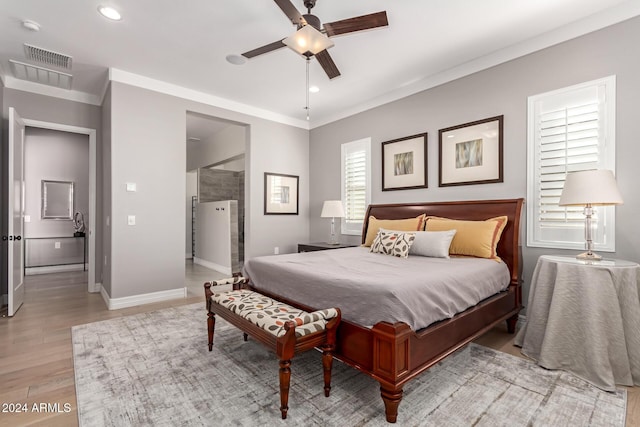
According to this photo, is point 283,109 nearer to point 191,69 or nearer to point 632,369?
point 191,69

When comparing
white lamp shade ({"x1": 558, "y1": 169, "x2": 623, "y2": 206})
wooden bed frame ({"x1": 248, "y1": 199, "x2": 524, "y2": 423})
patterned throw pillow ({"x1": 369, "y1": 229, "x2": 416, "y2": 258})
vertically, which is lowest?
wooden bed frame ({"x1": 248, "y1": 199, "x2": 524, "y2": 423})

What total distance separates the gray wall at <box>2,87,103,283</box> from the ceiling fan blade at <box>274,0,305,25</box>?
387cm

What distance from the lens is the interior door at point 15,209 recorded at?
11.1 feet

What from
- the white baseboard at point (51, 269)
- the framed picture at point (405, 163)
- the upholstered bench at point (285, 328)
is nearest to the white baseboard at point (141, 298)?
the upholstered bench at point (285, 328)

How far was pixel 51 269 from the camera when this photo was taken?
6.02 meters

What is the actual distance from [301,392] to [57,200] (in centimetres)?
677

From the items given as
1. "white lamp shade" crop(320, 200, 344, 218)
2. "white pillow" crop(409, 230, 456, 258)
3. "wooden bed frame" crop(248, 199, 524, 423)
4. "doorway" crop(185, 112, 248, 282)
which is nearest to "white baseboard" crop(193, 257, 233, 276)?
"doorway" crop(185, 112, 248, 282)

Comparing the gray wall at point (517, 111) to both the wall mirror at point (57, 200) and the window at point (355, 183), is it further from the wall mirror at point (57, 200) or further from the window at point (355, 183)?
the wall mirror at point (57, 200)

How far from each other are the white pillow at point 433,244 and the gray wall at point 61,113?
441 centimetres

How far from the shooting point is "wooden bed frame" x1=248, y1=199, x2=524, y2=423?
1650 millimetres

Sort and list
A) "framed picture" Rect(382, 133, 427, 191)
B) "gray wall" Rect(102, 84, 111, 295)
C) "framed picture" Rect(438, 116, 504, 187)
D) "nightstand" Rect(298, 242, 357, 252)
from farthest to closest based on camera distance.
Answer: "nightstand" Rect(298, 242, 357, 252) → "framed picture" Rect(382, 133, 427, 191) → "gray wall" Rect(102, 84, 111, 295) → "framed picture" Rect(438, 116, 504, 187)

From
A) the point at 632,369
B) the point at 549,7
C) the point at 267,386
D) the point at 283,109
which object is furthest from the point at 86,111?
the point at 632,369

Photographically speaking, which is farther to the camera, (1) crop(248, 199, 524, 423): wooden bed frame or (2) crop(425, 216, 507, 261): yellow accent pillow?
(2) crop(425, 216, 507, 261): yellow accent pillow

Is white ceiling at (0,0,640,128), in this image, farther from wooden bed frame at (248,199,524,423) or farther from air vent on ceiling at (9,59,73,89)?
wooden bed frame at (248,199,524,423)
